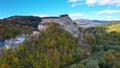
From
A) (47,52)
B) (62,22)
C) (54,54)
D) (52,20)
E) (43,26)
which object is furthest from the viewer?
(62,22)

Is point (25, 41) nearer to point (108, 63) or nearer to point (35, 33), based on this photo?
Result: point (35, 33)

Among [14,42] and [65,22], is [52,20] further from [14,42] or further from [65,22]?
[14,42]

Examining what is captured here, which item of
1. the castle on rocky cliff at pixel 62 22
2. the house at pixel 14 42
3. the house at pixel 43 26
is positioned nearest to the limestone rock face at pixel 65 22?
the castle on rocky cliff at pixel 62 22

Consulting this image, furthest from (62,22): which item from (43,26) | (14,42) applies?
(14,42)

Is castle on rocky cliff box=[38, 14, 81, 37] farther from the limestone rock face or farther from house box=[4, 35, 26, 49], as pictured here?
house box=[4, 35, 26, 49]

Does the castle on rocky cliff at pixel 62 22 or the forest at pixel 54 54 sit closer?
the forest at pixel 54 54

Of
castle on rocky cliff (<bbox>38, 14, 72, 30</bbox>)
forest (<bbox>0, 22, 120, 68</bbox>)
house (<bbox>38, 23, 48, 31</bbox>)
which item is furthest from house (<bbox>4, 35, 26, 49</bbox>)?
castle on rocky cliff (<bbox>38, 14, 72, 30</bbox>)

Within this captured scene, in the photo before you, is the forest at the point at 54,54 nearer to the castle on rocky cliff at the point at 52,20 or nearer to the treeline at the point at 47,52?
the treeline at the point at 47,52

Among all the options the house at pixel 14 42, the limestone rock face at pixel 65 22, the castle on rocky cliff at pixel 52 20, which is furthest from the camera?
the limestone rock face at pixel 65 22
